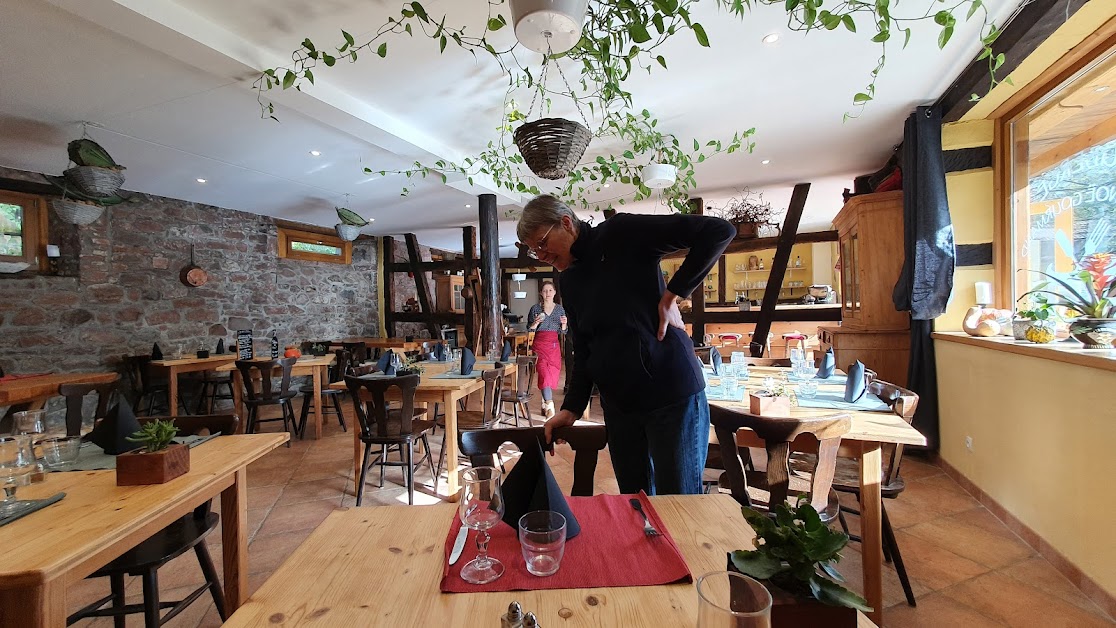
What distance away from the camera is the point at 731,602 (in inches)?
23.1

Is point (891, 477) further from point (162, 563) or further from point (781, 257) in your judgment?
point (781, 257)

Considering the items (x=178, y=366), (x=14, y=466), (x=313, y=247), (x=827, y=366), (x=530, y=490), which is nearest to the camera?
(x=530, y=490)

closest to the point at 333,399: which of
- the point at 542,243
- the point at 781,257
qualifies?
the point at 542,243

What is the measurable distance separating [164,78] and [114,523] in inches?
123

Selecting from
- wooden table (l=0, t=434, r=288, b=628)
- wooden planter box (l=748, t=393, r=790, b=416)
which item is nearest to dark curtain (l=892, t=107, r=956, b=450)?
wooden planter box (l=748, t=393, r=790, b=416)

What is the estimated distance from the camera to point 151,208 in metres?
5.67

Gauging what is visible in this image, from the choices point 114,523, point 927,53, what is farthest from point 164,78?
point 927,53

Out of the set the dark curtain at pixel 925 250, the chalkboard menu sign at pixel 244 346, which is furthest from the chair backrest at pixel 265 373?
the dark curtain at pixel 925 250

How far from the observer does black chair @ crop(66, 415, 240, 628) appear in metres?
1.54

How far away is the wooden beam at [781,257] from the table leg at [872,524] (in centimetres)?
398

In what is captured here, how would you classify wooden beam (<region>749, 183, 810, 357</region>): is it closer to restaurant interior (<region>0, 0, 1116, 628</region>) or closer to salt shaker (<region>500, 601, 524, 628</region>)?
restaurant interior (<region>0, 0, 1116, 628</region>)

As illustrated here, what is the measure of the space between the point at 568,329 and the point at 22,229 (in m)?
6.08

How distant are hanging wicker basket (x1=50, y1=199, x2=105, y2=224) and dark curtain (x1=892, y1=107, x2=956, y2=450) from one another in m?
6.91

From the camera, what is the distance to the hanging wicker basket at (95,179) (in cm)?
358
